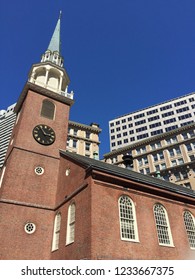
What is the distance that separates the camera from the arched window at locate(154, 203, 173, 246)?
53.6 ft

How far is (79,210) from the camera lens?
599 inches

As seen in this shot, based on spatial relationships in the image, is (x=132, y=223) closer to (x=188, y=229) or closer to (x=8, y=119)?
(x=188, y=229)

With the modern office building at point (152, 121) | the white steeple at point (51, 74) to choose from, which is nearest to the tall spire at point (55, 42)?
the white steeple at point (51, 74)

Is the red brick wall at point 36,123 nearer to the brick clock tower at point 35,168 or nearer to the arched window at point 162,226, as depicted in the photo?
the brick clock tower at point 35,168

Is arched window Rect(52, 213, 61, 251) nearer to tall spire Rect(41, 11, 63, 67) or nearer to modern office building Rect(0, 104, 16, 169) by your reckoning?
tall spire Rect(41, 11, 63, 67)

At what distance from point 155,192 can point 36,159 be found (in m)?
10.8

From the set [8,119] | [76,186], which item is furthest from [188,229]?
[8,119]

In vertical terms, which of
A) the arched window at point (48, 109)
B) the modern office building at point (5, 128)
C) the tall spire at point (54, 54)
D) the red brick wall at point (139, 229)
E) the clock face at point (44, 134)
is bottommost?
the red brick wall at point (139, 229)

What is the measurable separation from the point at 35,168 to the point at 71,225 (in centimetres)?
679

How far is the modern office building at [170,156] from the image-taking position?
56.1 meters

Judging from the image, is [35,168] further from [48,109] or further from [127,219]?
[127,219]

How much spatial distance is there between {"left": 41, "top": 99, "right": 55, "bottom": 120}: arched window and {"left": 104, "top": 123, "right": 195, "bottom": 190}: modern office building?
132 feet

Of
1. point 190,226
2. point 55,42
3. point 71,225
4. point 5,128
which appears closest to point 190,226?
point 190,226

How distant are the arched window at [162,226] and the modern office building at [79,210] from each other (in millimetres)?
69
